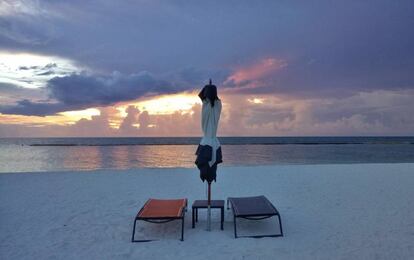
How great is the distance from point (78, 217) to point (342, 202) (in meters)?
6.13

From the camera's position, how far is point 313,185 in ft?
33.5

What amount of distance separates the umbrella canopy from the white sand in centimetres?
122

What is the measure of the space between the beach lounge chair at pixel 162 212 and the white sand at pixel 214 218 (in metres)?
0.36

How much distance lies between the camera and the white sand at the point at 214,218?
16.5 feet

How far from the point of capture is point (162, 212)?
5.78 m

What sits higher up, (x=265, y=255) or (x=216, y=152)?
(x=216, y=152)

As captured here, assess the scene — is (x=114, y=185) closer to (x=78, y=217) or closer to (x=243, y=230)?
(x=78, y=217)

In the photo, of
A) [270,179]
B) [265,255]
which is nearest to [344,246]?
[265,255]

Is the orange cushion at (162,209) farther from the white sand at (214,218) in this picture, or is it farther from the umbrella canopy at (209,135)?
the umbrella canopy at (209,135)

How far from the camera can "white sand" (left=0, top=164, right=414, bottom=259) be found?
504 centimetres

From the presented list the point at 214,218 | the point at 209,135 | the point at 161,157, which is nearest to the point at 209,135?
the point at 209,135

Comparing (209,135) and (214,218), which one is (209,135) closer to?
(209,135)

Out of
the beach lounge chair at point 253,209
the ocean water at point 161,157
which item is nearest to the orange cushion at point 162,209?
the beach lounge chair at point 253,209

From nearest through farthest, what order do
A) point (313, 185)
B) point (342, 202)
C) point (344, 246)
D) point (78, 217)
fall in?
1. point (344, 246)
2. point (78, 217)
3. point (342, 202)
4. point (313, 185)
